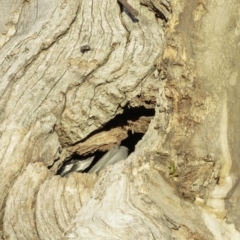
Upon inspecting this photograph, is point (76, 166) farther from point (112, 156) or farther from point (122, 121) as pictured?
point (122, 121)

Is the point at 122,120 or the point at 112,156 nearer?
the point at 122,120

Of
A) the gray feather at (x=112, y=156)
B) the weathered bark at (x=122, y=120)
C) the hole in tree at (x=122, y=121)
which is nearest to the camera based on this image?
the weathered bark at (x=122, y=120)

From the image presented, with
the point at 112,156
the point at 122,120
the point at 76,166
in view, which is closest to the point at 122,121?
the point at 122,120

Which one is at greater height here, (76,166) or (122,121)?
(122,121)

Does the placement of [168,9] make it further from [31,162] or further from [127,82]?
[31,162]

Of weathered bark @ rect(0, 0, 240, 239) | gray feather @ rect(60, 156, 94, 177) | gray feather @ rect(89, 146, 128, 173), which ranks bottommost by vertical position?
gray feather @ rect(60, 156, 94, 177)

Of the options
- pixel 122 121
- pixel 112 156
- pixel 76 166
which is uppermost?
pixel 122 121

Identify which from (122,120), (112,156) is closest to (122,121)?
(122,120)

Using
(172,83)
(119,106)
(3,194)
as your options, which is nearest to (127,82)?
(119,106)
